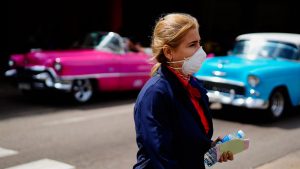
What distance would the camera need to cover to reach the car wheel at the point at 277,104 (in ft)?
27.4

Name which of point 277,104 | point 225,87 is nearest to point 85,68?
point 225,87

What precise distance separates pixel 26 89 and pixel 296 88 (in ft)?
18.9

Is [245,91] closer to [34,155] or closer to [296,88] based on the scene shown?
[296,88]

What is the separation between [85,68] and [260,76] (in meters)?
3.86

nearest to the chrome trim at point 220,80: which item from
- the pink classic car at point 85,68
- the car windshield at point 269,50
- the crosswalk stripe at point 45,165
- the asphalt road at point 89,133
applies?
the asphalt road at point 89,133

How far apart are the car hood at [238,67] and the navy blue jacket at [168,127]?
18.6ft

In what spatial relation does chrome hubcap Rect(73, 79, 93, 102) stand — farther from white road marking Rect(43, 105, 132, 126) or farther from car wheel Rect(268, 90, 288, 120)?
car wheel Rect(268, 90, 288, 120)

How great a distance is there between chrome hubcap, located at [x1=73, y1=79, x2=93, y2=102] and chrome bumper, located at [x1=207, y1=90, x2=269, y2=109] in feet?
9.89

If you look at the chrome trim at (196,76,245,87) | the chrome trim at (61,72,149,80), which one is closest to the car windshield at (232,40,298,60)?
the chrome trim at (196,76,245,87)

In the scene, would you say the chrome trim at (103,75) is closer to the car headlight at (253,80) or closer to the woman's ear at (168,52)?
the car headlight at (253,80)

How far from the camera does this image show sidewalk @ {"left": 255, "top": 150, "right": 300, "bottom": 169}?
216 inches

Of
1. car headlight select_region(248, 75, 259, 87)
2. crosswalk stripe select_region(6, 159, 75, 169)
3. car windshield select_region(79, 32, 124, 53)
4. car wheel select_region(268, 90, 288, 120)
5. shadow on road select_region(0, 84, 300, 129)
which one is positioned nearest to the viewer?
crosswalk stripe select_region(6, 159, 75, 169)

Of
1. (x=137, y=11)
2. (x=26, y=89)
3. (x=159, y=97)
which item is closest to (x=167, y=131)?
(x=159, y=97)

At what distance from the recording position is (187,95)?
2395 mm
